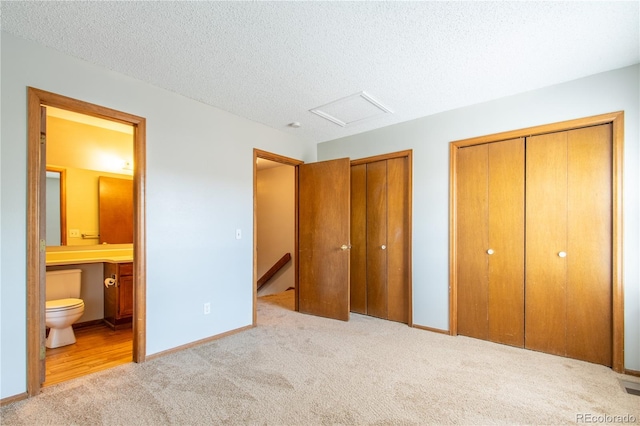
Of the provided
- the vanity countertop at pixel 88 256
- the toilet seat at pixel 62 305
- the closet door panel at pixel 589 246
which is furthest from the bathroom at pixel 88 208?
the closet door panel at pixel 589 246

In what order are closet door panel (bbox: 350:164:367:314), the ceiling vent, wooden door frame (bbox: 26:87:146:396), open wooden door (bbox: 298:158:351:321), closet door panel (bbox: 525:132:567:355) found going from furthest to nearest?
closet door panel (bbox: 350:164:367:314), open wooden door (bbox: 298:158:351:321), the ceiling vent, closet door panel (bbox: 525:132:567:355), wooden door frame (bbox: 26:87:146:396)

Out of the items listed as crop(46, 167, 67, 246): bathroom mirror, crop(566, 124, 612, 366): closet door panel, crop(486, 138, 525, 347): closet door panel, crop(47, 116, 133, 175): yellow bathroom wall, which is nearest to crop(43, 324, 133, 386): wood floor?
crop(46, 167, 67, 246): bathroom mirror

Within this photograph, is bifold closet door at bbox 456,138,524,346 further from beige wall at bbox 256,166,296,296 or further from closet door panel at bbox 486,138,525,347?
beige wall at bbox 256,166,296,296

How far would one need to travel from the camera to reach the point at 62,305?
2.80 m

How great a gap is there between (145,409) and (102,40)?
240cm

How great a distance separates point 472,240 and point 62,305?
407 cm

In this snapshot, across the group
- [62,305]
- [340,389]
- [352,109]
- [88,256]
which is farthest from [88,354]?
[352,109]

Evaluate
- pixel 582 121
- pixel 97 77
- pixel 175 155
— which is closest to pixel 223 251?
pixel 175 155

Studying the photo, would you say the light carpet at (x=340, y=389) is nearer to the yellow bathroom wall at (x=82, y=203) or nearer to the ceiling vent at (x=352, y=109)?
the yellow bathroom wall at (x=82, y=203)

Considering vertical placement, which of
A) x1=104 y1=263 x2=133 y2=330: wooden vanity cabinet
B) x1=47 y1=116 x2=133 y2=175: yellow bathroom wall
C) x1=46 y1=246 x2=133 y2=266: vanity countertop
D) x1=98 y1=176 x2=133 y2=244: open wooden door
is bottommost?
x1=104 y1=263 x2=133 y2=330: wooden vanity cabinet

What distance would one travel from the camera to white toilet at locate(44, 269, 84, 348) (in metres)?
2.75

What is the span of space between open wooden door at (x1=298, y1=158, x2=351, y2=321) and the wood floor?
2.03 m

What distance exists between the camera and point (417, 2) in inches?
64.4

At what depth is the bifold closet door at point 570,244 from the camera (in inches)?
94.6
